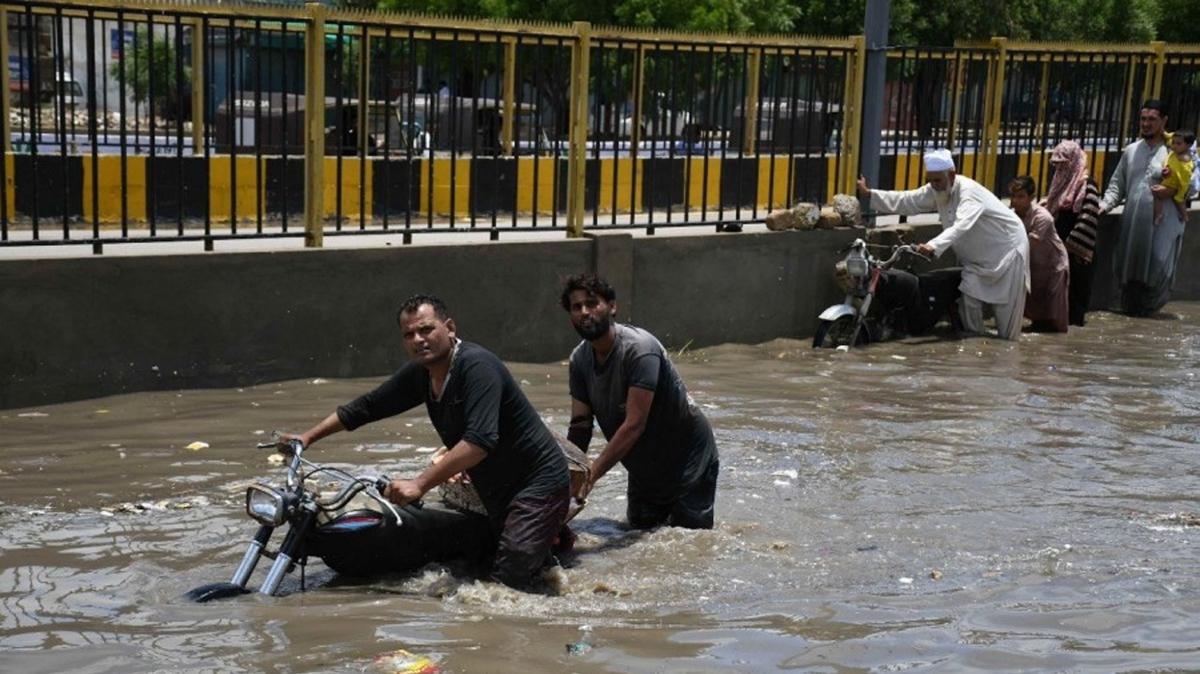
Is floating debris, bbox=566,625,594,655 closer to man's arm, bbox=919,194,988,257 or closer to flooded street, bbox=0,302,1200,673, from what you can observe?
flooded street, bbox=0,302,1200,673

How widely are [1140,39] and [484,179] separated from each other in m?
26.0

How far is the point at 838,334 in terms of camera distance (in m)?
12.3

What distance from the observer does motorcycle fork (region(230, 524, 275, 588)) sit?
18.6 feet

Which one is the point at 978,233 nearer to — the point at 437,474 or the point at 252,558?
the point at 437,474

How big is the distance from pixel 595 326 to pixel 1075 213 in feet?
27.9

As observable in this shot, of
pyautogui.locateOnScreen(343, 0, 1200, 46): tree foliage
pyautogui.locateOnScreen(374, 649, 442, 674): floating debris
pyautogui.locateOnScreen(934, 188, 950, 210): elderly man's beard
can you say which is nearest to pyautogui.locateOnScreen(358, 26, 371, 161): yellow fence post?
pyautogui.locateOnScreen(934, 188, 950, 210): elderly man's beard

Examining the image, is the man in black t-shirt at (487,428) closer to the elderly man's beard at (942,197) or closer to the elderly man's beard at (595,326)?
the elderly man's beard at (595,326)

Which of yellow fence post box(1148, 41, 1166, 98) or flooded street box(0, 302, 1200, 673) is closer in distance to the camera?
flooded street box(0, 302, 1200, 673)

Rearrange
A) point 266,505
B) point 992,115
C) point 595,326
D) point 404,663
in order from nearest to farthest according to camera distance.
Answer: point 404,663 → point 266,505 → point 595,326 → point 992,115

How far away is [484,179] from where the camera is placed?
44.3ft

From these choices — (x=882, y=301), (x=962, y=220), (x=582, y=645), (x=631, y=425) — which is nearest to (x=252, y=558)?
(x=582, y=645)

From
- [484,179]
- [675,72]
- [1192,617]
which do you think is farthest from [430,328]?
[484,179]

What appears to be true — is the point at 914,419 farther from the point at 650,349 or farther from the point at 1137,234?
the point at 1137,234

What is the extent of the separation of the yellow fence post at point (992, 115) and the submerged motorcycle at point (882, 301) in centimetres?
137
